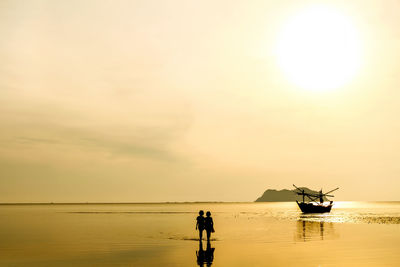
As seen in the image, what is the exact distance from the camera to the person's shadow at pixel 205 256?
1950 cm

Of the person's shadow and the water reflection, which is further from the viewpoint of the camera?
the water reflection

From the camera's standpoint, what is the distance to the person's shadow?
64.0 feet

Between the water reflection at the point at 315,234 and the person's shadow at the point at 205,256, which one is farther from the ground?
the person's shadow at the point at 205,256

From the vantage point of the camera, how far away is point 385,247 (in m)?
25.9

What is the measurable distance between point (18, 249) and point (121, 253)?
7.80m

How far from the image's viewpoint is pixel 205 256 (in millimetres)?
21750

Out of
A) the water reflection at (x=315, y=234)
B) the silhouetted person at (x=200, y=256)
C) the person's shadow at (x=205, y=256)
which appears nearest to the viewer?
the silhouetted person at (x=200, y=256)

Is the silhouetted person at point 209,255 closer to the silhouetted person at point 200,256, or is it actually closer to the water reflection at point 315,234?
the silhouetted person at point 200,256

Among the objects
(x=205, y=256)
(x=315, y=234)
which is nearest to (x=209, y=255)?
(x=205, y=256)

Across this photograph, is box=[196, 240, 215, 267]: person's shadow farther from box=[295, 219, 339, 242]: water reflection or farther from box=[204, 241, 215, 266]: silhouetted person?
box=[295, 219, 339, 242]: water reflection

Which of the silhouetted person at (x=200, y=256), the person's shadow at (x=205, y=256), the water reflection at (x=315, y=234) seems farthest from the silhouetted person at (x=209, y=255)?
the water reflection at (x=315, y=234)

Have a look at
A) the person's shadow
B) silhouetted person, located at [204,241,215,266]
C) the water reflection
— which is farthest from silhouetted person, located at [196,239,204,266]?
the water reflection

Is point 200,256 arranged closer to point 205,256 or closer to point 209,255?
point 205,256

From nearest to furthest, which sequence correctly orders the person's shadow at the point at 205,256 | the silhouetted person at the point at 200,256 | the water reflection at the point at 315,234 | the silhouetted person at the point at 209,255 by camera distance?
1. the silhouetted person at the point at 200,256
2. the person's shadow at the point at 205,256
3. the silhouetted person at the point at 209,255
4. the water reflection at the point at 315,234
